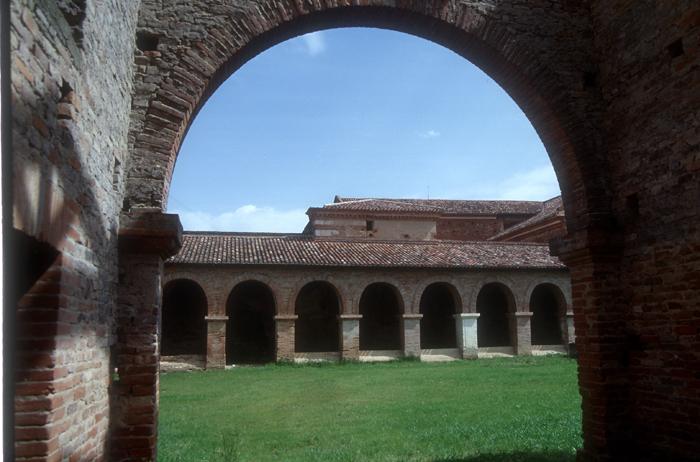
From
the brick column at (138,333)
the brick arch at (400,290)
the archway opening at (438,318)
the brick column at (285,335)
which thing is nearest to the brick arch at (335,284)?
the brick column at (285,335)

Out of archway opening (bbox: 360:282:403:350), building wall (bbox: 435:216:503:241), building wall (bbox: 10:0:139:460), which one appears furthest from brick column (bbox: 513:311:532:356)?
building wall (bbox: 10:0:139:460)

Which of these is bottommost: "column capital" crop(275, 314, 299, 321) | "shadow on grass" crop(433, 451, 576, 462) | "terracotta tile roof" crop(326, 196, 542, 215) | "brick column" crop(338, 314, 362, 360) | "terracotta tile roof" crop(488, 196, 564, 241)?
"shadow on grass" crop(433, 451, 576, 462)

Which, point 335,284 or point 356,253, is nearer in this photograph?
point 335,284

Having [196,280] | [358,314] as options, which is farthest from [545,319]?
[196,280]

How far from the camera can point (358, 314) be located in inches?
844

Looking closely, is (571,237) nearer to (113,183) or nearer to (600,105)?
(600,105)

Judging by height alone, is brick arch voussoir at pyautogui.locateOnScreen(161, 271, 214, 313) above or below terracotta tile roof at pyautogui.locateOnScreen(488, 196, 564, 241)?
below

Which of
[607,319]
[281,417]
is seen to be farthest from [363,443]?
[607,319]

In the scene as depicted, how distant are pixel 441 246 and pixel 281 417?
16.4 m

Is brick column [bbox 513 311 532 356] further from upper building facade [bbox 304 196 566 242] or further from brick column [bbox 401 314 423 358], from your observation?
upper building facade [bbox 304 196 566 242]

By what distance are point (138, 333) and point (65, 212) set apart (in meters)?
1.72

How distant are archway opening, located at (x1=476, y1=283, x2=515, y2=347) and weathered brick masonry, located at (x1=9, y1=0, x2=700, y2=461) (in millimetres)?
19827

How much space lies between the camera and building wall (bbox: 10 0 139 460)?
2646mm

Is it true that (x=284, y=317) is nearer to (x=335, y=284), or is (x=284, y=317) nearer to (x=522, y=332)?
(x=335, y=284)
